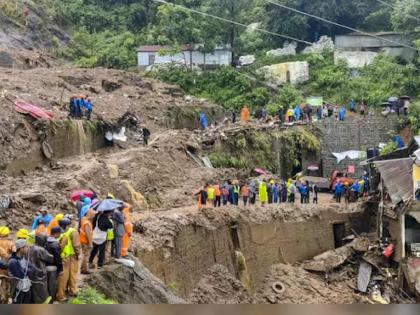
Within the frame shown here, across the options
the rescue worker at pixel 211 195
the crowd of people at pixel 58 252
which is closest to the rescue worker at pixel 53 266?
the crowd of people at pixel 58 252

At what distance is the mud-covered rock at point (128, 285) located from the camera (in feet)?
35.3

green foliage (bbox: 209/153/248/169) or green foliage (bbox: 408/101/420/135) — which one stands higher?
green foliage (bbox: 408/101/420/135)

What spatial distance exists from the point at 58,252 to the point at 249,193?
12.6m

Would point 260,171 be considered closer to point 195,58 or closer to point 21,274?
point 195,58

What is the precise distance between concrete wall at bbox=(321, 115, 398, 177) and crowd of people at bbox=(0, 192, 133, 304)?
21861 millimetres

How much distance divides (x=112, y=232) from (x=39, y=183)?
7038 millimetres

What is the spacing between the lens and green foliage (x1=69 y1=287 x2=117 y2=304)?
9773 millimetres

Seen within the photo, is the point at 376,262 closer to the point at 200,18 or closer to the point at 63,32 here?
the point at 200,18

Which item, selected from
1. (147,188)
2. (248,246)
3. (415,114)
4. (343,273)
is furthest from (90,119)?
(415,114)

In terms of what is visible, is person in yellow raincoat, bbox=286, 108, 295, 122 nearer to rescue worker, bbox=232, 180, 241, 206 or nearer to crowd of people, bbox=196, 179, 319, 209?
crowd of people, bbox=196, 179, 319, 209

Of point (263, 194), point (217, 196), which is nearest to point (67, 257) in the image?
point (217, 196)

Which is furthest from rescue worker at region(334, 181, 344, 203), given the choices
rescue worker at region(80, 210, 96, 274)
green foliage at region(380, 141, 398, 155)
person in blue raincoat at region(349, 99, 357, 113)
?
rescue worker at region(80, 210, 96, 274)

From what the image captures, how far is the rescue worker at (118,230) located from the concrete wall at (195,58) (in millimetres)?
28932

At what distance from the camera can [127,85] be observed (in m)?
32.2
